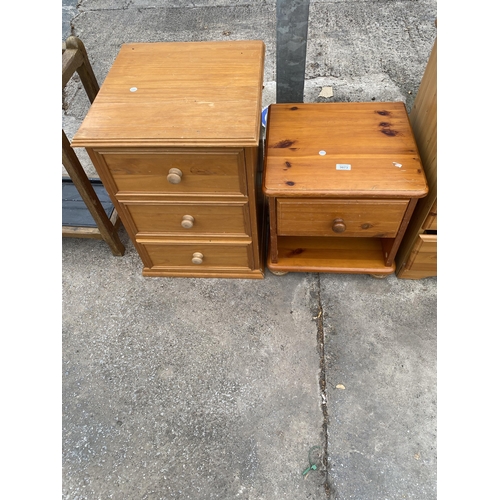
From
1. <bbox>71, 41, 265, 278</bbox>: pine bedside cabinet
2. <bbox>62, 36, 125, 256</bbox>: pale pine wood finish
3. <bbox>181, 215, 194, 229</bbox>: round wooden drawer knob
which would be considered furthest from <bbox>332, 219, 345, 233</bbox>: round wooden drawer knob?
<bbox>62, 36, 125, 256</bbox>: pale pine wood finish

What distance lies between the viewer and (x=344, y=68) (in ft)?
10.8

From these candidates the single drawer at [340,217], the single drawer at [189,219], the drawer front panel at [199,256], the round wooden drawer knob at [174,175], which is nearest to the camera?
the round wooden drawer knob at [174,175]

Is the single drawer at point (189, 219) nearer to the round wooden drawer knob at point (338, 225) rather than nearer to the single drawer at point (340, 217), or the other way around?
the single drawer at point (340, 217)

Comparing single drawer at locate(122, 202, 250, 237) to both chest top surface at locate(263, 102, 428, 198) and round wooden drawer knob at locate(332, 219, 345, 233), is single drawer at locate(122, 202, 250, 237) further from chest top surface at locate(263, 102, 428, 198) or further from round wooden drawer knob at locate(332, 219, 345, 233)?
round wooden drawer knob at locate(332, 219, 345, 233)

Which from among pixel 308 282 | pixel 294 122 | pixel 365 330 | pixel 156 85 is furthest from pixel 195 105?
pixel 365 330

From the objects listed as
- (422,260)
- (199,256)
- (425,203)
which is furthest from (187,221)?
(422,260)

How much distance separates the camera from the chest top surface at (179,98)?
1449 mm

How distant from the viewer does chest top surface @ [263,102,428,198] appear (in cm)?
161

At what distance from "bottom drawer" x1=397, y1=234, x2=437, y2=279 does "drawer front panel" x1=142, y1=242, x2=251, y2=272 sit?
2.76 ft

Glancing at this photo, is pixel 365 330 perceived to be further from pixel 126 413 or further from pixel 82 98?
pixel 82 98

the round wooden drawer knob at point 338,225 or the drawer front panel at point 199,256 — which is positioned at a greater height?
the round wooden drawer knob at point 338,225

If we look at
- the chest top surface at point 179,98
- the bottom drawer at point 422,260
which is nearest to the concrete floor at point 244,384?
the bottom drawer at point 422,260

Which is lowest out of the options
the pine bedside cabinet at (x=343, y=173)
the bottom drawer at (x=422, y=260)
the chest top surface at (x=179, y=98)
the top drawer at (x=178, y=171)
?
the bottom drawer at (x=422, y=260)

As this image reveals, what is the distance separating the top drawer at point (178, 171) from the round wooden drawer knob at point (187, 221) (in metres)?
0.16
